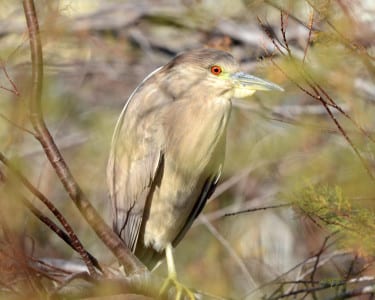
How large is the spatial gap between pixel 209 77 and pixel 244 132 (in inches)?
80.5

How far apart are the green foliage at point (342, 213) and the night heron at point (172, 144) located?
2.71ft

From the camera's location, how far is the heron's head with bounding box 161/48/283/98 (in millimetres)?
3176

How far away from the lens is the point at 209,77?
3.30 meters

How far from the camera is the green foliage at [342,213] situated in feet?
7.63

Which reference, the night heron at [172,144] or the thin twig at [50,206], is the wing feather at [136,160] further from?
the thin twig at [50,206]

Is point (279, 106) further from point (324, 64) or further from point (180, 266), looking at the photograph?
point (324, 64)

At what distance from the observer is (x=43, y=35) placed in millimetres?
2232

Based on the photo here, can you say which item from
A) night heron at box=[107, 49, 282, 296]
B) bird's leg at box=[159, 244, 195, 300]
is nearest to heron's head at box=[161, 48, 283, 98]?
night heron at box=[107, 49, 282, 296]

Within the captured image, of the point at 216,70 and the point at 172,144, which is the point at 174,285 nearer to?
the point at 172,144

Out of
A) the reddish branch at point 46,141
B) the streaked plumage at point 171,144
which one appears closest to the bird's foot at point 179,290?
the streaked plumage at point 171,144

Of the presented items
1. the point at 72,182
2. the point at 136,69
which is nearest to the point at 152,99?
the point at 72,182

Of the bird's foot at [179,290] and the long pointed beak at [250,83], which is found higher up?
the long pointed beak at [250,83]

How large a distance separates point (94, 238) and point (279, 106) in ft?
4.73

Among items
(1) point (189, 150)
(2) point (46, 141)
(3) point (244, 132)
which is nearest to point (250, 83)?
(1) point (189, 150)
